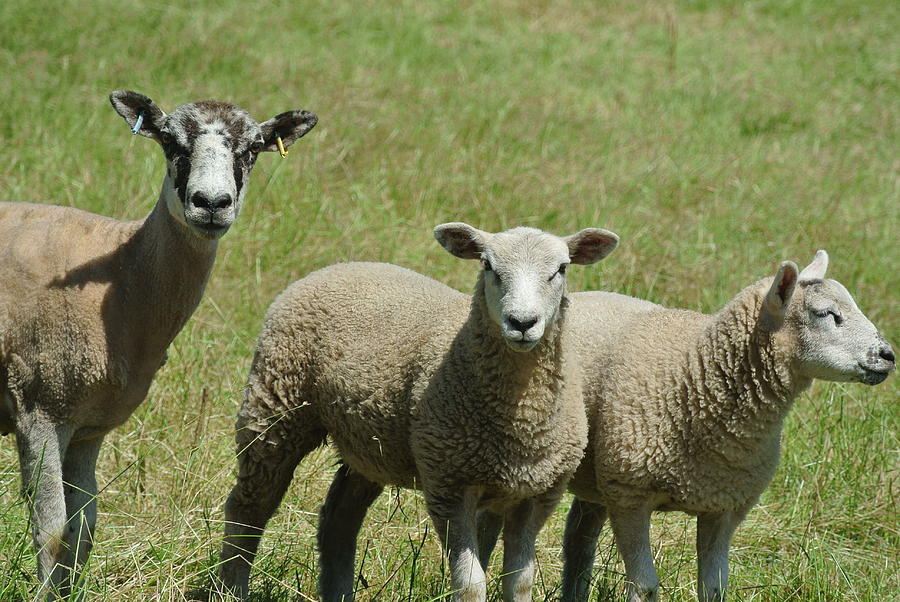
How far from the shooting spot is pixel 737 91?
11.7 m

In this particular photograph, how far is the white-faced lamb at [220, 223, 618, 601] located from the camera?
13.3ft

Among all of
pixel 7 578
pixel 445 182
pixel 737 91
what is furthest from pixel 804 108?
pixel 7 578

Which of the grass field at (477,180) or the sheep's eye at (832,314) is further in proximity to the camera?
the grass field at (477,180)

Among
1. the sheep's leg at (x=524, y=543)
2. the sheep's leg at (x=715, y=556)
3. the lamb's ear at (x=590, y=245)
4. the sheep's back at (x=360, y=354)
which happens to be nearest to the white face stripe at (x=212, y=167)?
the sheep's back at (x=360, y=354)

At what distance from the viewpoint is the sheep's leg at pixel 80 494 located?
442 centimetres

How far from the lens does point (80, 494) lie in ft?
14.8

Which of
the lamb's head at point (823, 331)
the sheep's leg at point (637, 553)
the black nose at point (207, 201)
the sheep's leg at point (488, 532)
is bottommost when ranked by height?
the sheep's leg at point (488, 532)

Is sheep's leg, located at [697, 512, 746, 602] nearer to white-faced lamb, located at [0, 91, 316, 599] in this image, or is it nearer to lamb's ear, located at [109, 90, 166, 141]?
white-faced lamb, located at [0, 91, 316, 599]

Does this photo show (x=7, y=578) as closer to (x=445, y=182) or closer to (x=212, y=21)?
(x=445, y=182)

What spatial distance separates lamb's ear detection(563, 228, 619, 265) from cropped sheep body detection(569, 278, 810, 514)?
1.78 ft

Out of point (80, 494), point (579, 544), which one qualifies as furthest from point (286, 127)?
point (579, 544)

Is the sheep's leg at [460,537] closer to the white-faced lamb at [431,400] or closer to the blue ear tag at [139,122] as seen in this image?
the white-faced lamb at [431,400]

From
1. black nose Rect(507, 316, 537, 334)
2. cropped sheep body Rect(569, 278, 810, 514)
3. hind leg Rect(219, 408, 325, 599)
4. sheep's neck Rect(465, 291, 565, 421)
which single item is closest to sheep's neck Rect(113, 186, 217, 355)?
hind leg Rect(219, 408, 325, 599)

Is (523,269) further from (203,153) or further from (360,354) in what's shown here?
(203,153)
